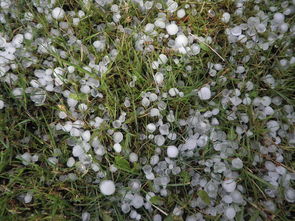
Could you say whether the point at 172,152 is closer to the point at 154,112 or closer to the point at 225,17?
the point at 154,112

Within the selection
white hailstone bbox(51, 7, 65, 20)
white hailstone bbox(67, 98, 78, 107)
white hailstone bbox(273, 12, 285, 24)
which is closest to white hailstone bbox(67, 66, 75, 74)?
white hailstone bbox(67, 98, 78, 107)

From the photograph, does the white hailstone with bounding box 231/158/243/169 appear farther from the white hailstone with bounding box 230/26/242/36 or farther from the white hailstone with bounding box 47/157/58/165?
the white hailstone with bounding box 47/157/58/165

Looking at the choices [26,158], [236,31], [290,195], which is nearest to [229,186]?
[290,195]

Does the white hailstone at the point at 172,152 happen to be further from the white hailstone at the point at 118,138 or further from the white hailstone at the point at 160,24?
the white hailstone at the point at 160,24

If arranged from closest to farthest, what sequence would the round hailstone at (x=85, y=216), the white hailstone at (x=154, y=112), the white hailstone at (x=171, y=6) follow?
the round hailstone at (x=85, y=216)
the white hailstone at (x=154, y=112)
the white hailstone at (x=171, y=6)

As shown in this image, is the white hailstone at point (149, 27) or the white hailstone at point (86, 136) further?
the white hailstone at point (149, 27)

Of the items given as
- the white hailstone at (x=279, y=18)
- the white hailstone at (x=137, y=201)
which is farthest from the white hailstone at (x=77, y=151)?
the white hailstone at (x=279, y=18)

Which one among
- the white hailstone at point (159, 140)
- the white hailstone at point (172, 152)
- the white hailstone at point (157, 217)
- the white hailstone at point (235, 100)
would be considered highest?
the white hailstone at point (235, 100)

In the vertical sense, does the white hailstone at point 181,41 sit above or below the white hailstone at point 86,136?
above
